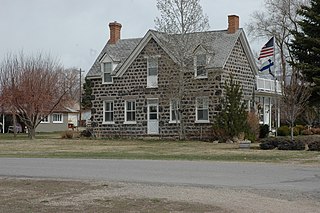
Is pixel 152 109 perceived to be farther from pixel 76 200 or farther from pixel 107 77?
pixel 76 200

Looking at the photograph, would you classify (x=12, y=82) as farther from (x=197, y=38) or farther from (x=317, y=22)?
(x=317, y=22)

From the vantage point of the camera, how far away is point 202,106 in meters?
40.9

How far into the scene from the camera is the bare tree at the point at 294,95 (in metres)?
33.2

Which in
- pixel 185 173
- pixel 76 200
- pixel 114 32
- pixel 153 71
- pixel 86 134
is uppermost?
pixel 114 32

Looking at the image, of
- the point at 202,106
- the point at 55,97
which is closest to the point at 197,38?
the point at 202,106

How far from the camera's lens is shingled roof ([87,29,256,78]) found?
132 ft

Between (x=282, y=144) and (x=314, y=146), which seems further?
(x=282, y=144)

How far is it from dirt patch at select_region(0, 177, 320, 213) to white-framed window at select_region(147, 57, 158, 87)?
2782cm

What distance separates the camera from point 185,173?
58.7 ft

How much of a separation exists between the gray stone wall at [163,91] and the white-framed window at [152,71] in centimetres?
32

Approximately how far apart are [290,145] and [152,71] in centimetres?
1645

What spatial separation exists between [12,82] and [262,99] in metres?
21.9

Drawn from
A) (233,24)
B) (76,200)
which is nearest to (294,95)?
(233,24)

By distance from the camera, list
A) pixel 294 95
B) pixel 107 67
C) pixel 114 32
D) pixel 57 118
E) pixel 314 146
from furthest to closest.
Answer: pixel 57 118 < pixel 114 32 < pixel 107 67 < pixel 294 95 < pixel 314 146
